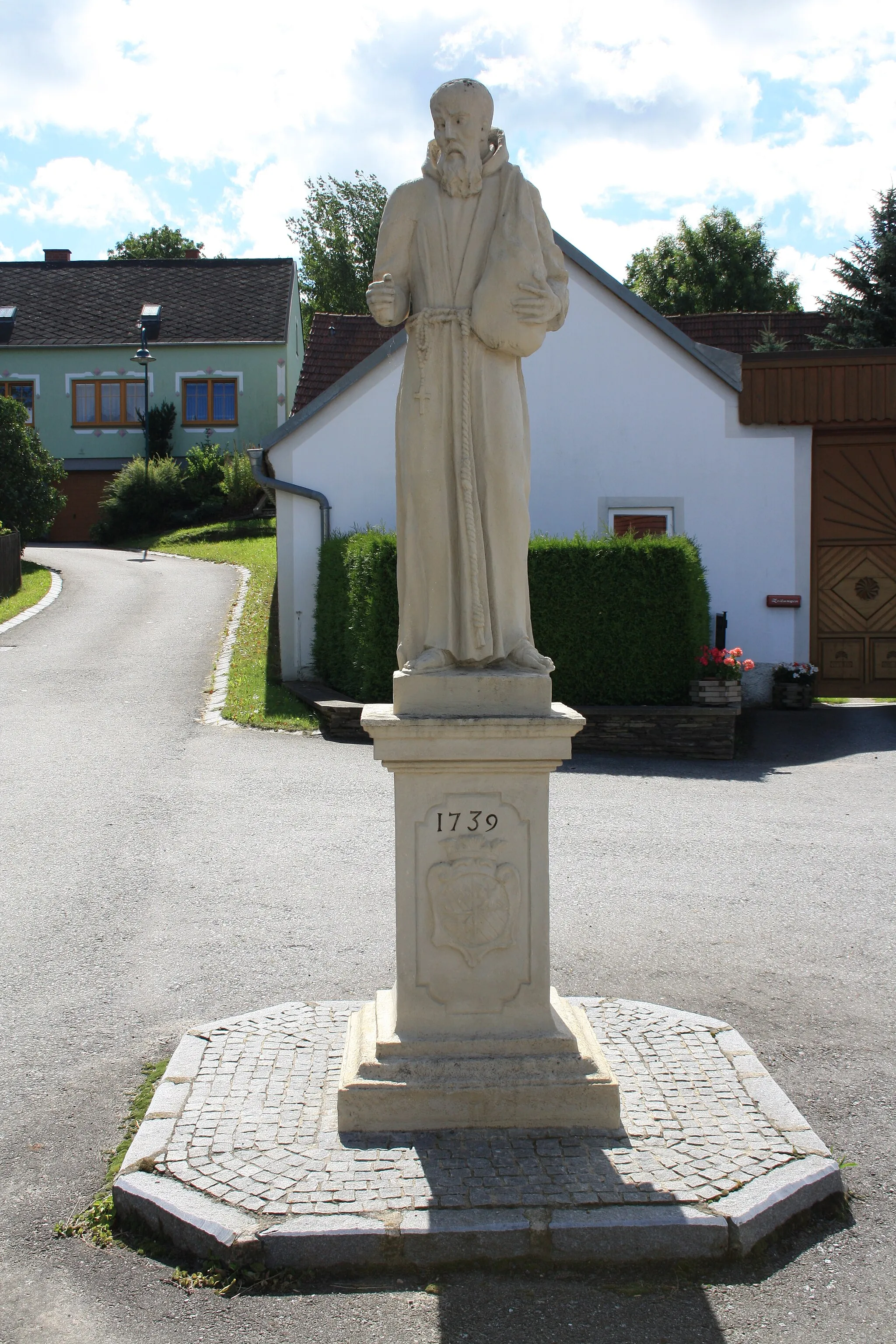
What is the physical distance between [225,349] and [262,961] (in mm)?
32782

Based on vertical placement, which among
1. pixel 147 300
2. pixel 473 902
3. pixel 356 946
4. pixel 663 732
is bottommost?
pixel 356 946

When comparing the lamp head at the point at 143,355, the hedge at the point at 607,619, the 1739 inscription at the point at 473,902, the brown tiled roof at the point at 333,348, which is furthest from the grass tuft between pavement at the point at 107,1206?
the lamp head at the point at 143,355

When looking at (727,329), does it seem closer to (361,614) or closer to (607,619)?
(607,619)

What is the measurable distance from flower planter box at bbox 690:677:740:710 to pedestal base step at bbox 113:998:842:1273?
8.45 metres

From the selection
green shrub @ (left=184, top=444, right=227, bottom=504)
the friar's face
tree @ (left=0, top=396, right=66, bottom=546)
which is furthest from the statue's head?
green shrub @ (left=184, top=444, right=227, bottom=504)

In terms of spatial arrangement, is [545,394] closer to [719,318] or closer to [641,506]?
[641,506]

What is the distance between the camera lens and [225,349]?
35.9 meters

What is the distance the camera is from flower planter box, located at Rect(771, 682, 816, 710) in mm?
14773

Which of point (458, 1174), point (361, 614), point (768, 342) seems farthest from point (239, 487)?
point (458, 1174)

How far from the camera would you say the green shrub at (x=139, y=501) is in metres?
32.7

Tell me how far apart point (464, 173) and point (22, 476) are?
22.5m

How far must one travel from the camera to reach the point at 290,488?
50.1ft

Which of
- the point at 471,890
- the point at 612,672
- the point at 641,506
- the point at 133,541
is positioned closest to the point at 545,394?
the point at 641,506

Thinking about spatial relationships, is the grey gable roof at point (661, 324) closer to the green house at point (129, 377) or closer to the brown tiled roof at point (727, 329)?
the brown tiled roof at point (727, 329)
